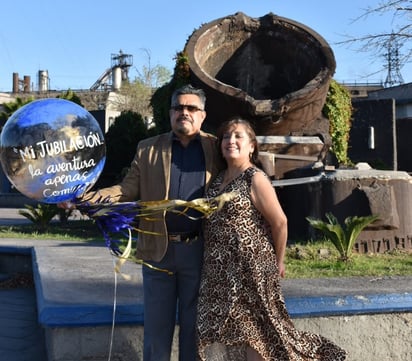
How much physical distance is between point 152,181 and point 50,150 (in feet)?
1.82

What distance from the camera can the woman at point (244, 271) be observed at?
2.81m

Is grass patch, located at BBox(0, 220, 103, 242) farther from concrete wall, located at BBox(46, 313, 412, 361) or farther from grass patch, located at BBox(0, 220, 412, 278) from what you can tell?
concrete wall, located at BBox(46, 313, 412, 361)

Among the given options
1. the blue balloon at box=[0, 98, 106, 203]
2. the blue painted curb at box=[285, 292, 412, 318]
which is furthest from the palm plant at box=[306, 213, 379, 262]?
the blue balloon at box=[0, 98, 106, 203]

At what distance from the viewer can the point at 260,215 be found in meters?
2.85

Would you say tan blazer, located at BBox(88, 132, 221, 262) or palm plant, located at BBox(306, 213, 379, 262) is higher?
tan blazer, located at BBox(88, 132, 221, 262)

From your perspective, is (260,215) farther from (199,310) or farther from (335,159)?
(335,159)

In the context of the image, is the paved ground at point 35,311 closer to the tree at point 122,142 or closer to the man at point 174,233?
the man at point 174,233

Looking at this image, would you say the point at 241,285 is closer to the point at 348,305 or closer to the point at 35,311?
the point at 348,305

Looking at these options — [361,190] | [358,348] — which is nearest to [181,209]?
[358,348]

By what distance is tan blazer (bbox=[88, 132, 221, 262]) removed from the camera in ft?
9.64

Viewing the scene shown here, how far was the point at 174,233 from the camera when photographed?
2.96m

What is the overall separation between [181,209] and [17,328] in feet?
8.65

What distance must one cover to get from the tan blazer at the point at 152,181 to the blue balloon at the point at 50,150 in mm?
218

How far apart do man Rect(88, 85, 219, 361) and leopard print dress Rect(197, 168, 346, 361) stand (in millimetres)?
120
